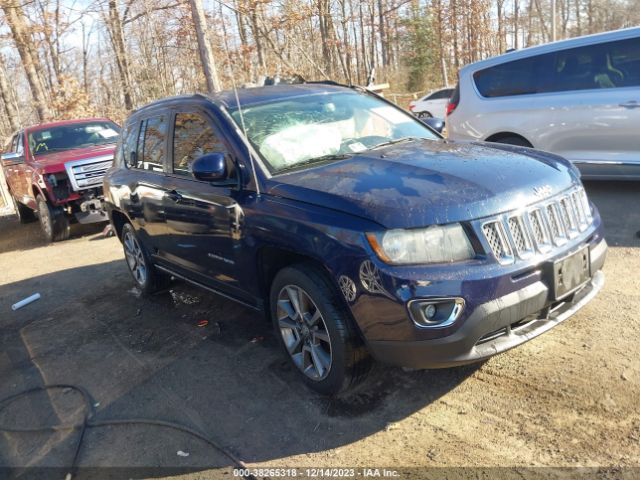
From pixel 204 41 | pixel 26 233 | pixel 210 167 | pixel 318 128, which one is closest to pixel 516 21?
pixel 204 41

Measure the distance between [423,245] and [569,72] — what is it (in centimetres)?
545

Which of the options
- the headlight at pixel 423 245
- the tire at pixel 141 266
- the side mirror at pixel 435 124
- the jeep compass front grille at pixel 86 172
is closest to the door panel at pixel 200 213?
the tire at pixel 141 266

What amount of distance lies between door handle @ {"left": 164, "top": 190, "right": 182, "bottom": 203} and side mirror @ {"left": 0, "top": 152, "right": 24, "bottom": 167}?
23.1 feet

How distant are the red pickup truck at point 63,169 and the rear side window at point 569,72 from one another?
620cm

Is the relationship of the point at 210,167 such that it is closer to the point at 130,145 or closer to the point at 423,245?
the point at 423,245

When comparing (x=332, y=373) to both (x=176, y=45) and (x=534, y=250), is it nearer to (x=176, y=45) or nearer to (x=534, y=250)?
(x=534, y=250)

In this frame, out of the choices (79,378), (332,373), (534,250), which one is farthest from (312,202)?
(79,378)

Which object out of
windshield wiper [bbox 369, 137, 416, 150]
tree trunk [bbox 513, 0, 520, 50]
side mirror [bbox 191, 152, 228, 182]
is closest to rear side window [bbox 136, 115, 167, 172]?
side mirror [bbox 191, 152, 228, 182]

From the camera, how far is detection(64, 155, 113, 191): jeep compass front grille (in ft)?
28.9

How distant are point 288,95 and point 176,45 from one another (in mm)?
24559

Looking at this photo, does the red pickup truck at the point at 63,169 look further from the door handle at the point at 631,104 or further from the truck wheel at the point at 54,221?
the door handle at the point at 631,104

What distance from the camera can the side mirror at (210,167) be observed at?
11.4 ft

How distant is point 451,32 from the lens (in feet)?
104

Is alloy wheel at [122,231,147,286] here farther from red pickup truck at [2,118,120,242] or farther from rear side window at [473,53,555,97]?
rear side window at [473,53,555,97]
